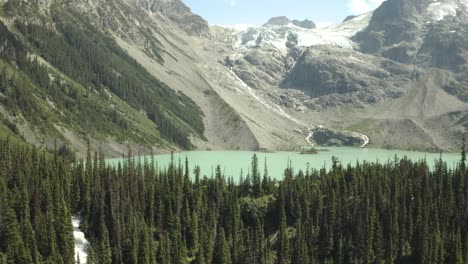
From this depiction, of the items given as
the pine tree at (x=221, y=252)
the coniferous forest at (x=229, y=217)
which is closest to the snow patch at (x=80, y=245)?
the coniferous forest at (x=229, y=217)

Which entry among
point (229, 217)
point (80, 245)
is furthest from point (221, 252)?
point (80, 245)

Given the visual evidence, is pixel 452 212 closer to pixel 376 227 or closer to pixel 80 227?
pixel 376 227

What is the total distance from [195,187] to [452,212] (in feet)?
242

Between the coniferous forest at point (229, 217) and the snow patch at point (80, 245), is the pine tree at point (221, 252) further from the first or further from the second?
the snow patch at point (80, 245)

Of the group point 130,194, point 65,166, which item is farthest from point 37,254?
point 65,166

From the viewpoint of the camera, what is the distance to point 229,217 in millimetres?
145125

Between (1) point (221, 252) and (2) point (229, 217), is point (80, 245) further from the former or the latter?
(2) point (229, 217)

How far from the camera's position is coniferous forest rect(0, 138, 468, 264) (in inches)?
4825

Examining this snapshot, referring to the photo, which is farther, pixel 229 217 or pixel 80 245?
pixel 229 217

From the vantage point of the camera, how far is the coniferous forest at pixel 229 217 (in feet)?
402

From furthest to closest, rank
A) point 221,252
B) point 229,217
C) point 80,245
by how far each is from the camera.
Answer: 1. point 229,217
2. point 80,245
3. point 221,252

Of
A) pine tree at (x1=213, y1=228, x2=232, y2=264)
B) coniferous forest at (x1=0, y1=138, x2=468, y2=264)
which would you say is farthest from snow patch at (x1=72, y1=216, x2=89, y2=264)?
pine tree at (x1=213, y1=228, x2=232, y2=264)

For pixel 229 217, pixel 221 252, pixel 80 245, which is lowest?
pixel 221 252

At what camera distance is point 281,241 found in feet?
433
